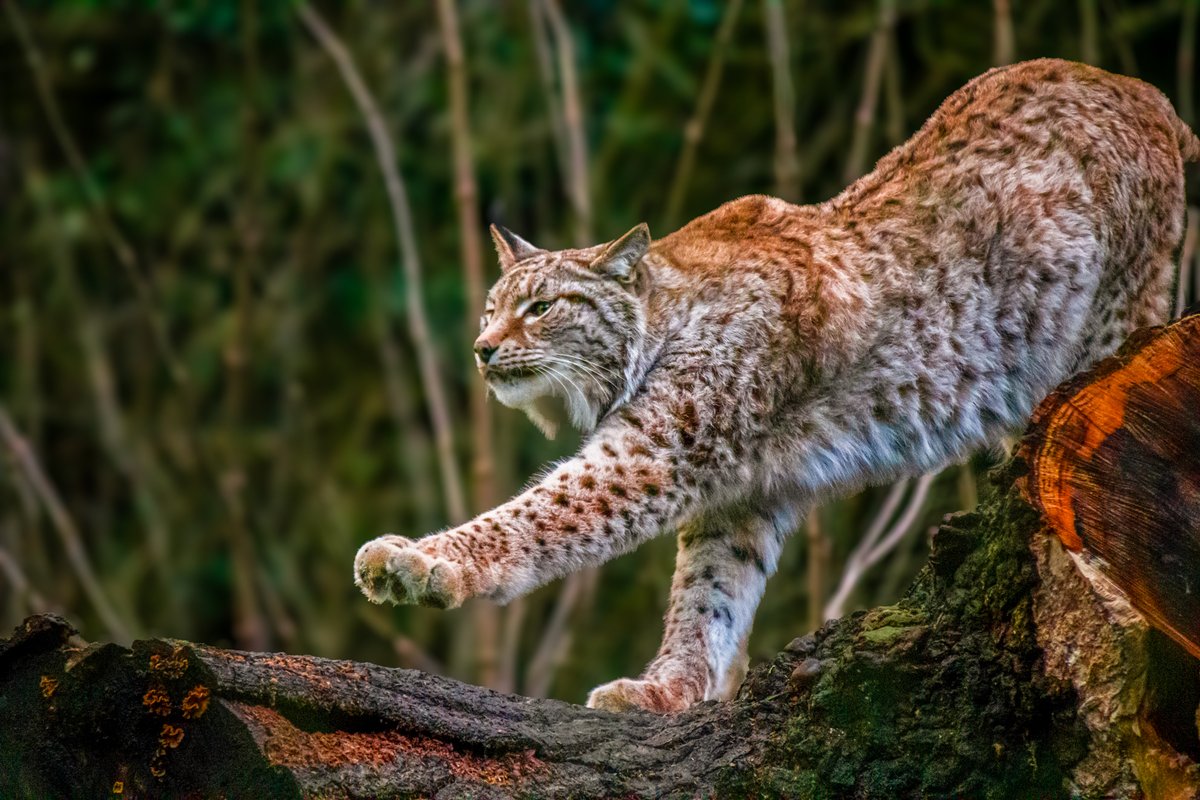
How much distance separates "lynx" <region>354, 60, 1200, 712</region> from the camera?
5016mm

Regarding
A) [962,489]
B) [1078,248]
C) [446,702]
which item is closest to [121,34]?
[962,489]

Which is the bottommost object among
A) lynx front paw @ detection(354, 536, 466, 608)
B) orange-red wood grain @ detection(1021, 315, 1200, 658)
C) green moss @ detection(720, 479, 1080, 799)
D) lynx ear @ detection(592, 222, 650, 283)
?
green moss @ detection(720, 479, 1080, 799)

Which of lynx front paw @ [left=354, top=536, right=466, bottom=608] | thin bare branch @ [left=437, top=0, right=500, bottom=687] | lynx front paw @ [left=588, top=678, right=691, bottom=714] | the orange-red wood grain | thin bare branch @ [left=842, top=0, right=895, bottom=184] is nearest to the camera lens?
the orange-red wood grain

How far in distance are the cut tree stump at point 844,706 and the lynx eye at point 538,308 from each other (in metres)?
2.02

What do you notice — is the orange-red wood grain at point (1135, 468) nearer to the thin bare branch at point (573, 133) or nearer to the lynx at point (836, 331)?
the lynx at point (836, 331)

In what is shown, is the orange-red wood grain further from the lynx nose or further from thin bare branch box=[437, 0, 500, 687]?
thin bare branch box=[437, 0, 500, 687]

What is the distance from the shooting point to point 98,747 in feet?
9.92

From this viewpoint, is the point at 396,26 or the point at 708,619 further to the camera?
the point at 396,26

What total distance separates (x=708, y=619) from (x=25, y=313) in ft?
24.1

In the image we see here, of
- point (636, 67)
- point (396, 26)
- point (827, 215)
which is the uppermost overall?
point (396, 26)

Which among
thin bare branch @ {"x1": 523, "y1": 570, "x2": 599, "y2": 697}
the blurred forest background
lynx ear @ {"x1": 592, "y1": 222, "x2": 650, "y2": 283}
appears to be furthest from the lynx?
the blurred forest background

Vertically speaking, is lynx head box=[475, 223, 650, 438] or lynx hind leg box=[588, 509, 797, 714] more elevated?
lynx head box=[475, 223, 650, 438]

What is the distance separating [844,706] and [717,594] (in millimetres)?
2001

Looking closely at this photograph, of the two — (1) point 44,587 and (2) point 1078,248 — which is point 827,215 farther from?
(1) point 44,587
